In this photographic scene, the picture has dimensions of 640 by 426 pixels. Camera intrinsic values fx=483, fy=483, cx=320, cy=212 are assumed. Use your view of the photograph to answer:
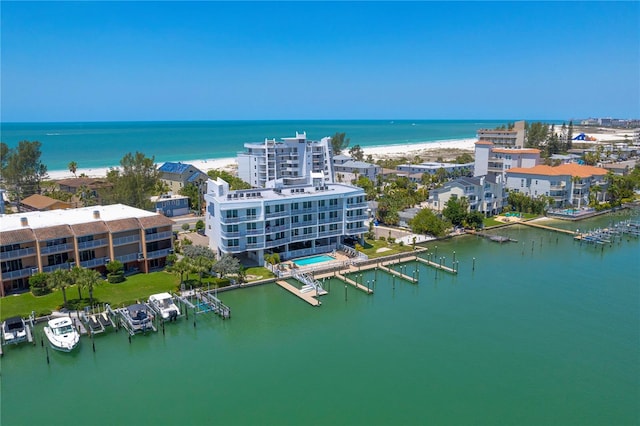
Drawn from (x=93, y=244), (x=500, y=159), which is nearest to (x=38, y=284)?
(x=93, y=244)

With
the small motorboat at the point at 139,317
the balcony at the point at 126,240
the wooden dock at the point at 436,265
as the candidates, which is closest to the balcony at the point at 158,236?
the balcony at the point at 126,240

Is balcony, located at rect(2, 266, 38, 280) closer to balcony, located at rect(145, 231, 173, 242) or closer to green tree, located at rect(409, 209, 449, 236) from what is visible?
balcony, located at rect(145, 231, 173, 242)

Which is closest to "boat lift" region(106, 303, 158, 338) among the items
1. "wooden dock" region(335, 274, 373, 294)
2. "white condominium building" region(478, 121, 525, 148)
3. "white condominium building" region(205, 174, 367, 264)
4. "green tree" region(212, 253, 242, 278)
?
"green tree" region(212, 253, 242, 278)

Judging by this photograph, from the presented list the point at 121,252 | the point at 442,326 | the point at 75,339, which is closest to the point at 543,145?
the point at 442,326

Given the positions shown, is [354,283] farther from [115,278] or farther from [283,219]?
[115,278]

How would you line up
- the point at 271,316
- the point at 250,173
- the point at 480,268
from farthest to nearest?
the point at 250,173 < the point at 480,268 < the point at 271,316

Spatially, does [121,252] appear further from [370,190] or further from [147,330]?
[370,190]
